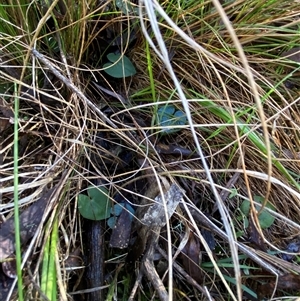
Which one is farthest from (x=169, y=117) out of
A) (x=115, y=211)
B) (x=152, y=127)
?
(x=115, y=211)

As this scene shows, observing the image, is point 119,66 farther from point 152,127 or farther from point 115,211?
point 115,211

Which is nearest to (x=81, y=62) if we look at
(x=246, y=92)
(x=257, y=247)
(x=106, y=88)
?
(x=106, y=88)

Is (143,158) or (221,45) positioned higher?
(221,45)

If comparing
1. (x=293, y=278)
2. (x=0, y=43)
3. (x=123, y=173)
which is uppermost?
(x=0, y=43)

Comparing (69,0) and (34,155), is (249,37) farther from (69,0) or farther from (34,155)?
(34,155)

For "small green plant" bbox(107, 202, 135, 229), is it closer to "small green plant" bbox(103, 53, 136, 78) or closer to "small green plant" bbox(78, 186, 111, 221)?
"small green plant" bbox(78, 186, 111, 221)

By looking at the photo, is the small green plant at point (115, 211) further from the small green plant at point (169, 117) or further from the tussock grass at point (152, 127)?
the small green plant at point (169, 117)
